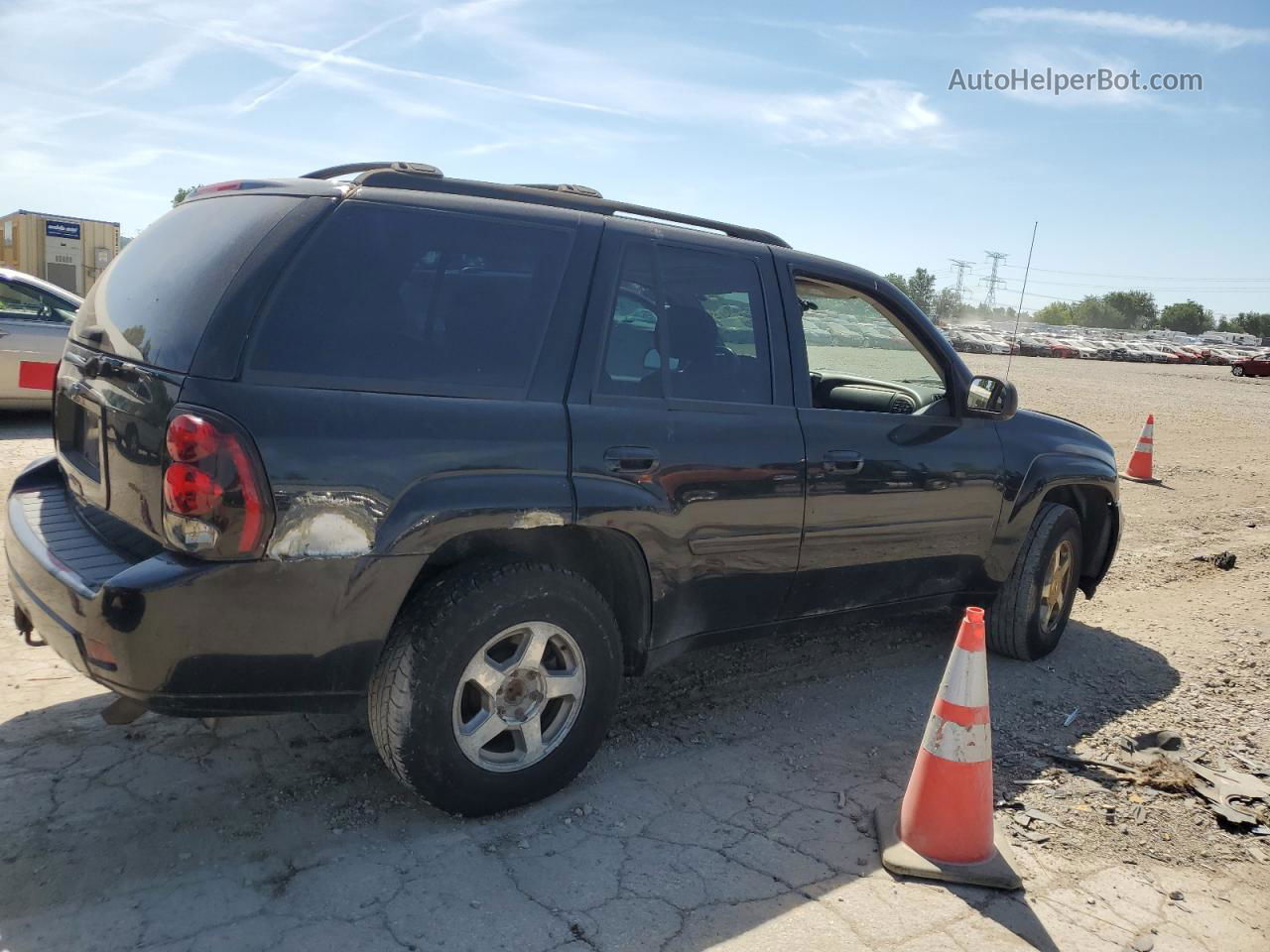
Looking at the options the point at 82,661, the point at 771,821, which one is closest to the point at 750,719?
the point at 771,821

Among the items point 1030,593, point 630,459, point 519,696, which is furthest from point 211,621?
point 1030,593

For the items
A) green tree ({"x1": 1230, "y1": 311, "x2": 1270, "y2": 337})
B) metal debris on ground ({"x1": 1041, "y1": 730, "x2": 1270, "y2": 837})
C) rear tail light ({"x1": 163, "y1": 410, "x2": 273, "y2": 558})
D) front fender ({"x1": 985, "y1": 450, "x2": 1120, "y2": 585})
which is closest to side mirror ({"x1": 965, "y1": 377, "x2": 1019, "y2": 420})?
front fender ({"x1": 985, "y1": 450, "x2": 1120, "y2": 585})

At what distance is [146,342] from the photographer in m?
2.94

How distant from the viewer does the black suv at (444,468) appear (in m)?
2.71

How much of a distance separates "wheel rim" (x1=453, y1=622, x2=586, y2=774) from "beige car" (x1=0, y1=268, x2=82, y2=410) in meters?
7.62

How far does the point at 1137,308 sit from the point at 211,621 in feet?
481

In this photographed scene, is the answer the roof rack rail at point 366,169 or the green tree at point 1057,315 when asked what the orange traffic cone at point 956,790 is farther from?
the green tree at point 1057,315

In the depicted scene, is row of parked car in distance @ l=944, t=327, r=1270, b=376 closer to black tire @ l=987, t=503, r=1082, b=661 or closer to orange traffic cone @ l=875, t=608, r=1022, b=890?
black tire @ l=987, t=503, r=1082, b=661

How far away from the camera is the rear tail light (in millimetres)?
2629

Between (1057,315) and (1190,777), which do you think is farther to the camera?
(1057,315)

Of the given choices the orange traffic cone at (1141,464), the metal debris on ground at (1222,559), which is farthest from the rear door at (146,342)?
the orange traffic cone at (1141,464)

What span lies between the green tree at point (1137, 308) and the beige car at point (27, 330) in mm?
140016

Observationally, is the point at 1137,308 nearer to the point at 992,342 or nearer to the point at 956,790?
the point at 992,342

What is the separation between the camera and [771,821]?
343 centimetres
